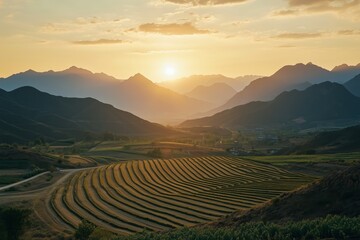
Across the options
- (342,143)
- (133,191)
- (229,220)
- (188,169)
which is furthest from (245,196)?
(342,143)

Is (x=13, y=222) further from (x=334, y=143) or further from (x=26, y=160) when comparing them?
(x=334, y=143)

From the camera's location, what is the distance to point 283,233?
26797 mm

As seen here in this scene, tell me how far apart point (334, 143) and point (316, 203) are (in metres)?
147

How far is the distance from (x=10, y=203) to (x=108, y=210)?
54.1 feet

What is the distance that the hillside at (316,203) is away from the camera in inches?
1464

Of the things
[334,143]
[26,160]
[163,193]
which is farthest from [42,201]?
[334,143]

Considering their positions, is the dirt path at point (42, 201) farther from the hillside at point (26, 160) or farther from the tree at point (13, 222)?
the hillside at point (26, 160)

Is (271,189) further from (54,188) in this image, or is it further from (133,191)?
(54,188)

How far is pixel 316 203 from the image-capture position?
39500mm

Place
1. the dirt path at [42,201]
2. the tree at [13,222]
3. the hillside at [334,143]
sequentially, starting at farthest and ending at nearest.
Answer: the hillside at [334,143] → the dirt path at [42,201] → the tree at [13,222]

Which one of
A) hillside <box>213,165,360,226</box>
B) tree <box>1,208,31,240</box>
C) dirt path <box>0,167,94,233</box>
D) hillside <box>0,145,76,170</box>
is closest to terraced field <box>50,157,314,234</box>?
dirt path <box>0,167,94,233</box>

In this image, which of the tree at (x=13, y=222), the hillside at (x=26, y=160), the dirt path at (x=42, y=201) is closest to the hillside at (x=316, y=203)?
the tree at (x=13, y=222)

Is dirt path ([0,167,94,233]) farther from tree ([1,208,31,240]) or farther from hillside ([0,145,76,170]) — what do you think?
hillside ([0,145,76,170])

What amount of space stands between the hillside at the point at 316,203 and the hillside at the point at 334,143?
420ft
